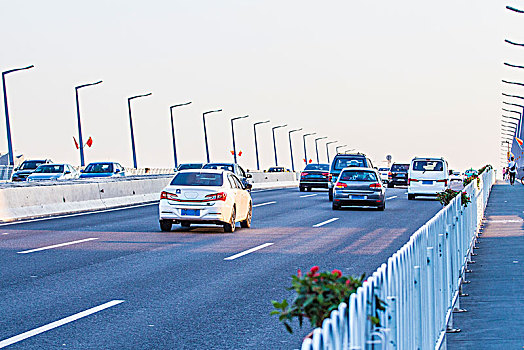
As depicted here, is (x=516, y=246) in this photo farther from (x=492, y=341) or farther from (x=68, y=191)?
(x=68, y=191)

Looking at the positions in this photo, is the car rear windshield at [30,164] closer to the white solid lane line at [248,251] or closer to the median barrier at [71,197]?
the median barrier at [71,197]

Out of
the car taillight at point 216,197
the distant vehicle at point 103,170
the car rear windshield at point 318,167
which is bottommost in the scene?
the car taillight at point 216,197

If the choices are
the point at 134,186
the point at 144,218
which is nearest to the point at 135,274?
the point at 144,218

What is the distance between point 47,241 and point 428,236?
12.2 meters

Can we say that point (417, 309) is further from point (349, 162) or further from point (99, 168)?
point (99, 168)

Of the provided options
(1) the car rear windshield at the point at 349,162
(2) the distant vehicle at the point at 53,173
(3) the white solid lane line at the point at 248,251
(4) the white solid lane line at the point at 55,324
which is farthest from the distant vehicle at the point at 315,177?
(4) the white solid lane line at the point at 55,324

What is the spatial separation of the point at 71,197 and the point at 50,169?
63.7 feet

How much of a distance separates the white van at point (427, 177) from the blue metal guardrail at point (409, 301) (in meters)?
28.8

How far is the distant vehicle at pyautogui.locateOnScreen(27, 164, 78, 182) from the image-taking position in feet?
152

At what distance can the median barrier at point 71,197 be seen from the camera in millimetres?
25266

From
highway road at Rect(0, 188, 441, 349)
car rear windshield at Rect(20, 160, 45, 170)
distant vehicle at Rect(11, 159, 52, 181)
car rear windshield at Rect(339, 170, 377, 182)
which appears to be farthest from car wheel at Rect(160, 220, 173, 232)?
car rear windshield at Rect(20, 160, 45, 170)

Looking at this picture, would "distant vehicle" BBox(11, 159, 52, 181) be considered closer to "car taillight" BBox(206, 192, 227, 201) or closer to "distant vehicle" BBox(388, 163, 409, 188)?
"distant vehicle" BBox(388, 163, 409, 188)

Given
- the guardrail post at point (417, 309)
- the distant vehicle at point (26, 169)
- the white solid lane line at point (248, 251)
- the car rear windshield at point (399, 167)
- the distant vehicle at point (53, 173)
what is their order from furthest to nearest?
the car rear windshield at point (399, 167) → the distant vehicle at point (26, 169) → the distant vehicle at point (53, 173) → the white solid lane line at point (248, 251) → the guardrail post at point (417, 309)

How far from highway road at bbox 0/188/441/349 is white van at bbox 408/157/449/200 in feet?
48.5
